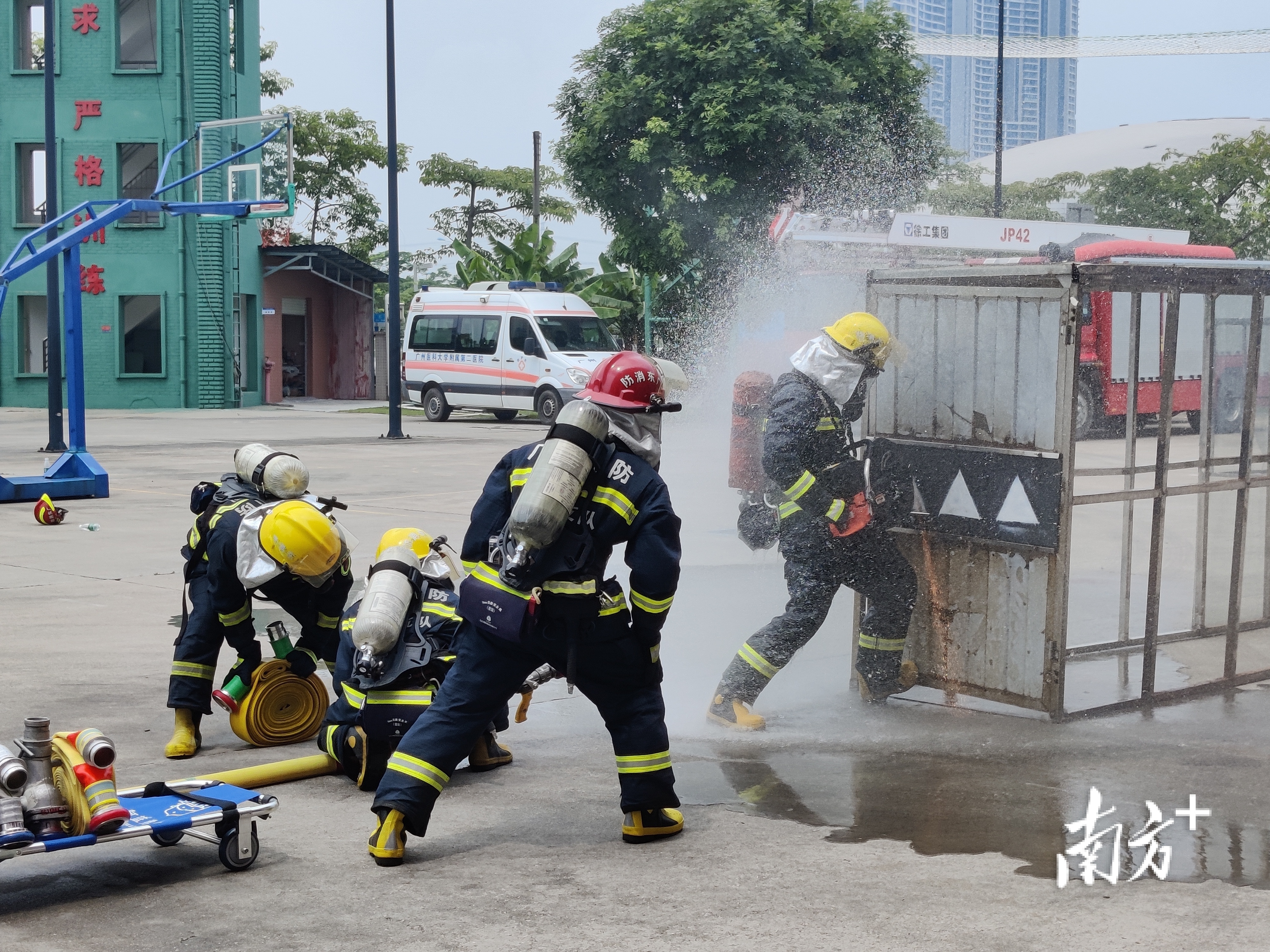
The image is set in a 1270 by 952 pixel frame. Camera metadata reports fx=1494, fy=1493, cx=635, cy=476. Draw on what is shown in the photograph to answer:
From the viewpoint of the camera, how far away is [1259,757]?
5.35 m

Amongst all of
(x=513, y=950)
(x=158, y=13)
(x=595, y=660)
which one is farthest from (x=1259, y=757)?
(x=158, y=13)

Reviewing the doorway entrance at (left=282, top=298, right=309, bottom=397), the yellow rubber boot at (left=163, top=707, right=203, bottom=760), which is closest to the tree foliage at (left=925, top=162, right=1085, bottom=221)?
Answer: the doorway entrance at (left=282, top=298, right=309, bottom=397)

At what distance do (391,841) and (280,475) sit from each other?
5.93 ft

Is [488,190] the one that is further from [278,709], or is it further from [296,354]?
[278,709]

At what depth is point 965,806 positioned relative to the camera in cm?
475

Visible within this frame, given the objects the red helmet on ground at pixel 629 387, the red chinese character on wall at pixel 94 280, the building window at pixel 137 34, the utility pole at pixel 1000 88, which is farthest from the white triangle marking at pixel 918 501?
the building window at pixel 137 34

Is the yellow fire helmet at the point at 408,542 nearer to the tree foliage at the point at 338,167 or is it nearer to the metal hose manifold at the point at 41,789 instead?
the metal hose manifold at the point at 41,789

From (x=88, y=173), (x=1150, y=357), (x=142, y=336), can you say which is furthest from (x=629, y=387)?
(x=88, y=173)

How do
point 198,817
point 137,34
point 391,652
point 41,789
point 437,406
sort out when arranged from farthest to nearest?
point 137,34 → point 437,406 → point 391,652 → point 198,817 → point 41,789

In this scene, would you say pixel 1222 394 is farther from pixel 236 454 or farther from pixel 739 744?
pixel 236 454

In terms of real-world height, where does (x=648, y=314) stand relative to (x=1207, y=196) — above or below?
below

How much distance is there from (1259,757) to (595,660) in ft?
8.49

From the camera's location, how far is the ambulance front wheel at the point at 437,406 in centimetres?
2781

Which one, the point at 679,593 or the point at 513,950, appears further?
the point at 679,593
